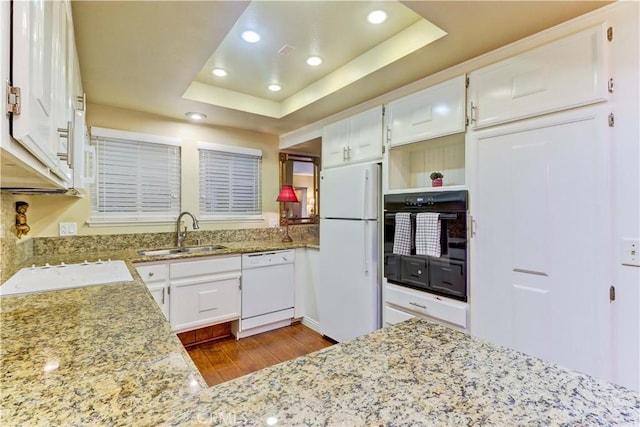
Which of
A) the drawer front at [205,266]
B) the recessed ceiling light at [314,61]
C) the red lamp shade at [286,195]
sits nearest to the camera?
the recessed ceiling light at [314,61]

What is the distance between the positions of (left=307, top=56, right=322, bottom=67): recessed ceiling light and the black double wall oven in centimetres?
116

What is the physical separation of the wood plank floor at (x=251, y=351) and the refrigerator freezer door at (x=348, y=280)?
0.26 metres

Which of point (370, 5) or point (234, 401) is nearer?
point (234, 401)

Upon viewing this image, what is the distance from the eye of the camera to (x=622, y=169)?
1.45m

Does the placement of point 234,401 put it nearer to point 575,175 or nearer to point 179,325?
point 575,175

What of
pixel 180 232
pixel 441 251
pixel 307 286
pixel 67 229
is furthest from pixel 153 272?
pixel 441 251

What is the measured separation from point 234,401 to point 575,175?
1.84m

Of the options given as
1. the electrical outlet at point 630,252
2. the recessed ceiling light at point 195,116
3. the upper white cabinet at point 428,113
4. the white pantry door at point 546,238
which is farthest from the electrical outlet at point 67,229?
the electrical outlet at point 630,252

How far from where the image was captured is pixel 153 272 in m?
2.61

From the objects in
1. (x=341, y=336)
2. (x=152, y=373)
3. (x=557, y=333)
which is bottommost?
(x=341, y=336)

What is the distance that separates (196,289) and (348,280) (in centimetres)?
139

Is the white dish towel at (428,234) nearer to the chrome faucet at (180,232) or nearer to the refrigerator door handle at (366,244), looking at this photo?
the refrigerator door handle at (366,244)

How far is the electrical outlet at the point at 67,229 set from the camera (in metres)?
2.66

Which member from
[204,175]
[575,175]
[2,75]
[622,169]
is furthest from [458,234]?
[204,175]
